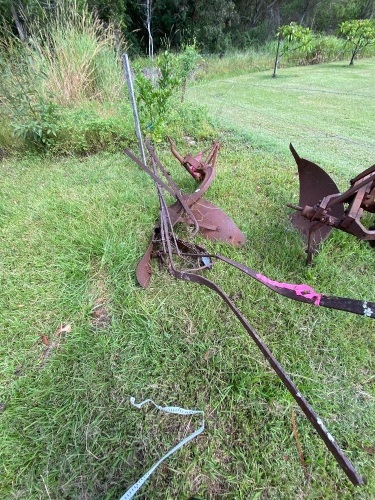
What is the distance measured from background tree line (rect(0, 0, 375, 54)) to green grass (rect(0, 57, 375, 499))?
25.3 feet

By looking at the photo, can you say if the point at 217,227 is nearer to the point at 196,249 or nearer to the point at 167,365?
the point at 196,249

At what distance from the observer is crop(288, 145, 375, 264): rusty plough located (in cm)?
122

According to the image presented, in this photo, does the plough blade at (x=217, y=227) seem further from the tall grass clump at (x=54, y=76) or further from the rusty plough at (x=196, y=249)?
the tall grass clump at (x=54, y=76)

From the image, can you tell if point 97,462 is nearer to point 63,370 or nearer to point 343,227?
point 63,370

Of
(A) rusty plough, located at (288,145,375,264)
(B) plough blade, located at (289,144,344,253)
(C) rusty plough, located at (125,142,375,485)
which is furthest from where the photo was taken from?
(B) plough blade, located at (289,144,344,253)

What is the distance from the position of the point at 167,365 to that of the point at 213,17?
1788 cm

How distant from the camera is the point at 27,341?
1170mm

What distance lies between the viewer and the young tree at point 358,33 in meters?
8.20

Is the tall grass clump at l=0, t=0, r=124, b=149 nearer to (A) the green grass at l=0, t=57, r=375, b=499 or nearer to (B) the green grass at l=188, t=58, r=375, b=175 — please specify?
(A) the green grass at l=0, t=57, r=375, b=499

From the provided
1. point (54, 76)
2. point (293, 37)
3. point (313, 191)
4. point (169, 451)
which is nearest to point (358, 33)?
point (293, 37)

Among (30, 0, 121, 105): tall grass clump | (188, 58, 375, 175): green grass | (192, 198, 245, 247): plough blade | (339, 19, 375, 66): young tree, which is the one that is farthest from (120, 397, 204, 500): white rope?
(339, 19, 375, 66): young tree

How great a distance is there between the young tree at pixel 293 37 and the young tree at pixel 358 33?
3.92 ft

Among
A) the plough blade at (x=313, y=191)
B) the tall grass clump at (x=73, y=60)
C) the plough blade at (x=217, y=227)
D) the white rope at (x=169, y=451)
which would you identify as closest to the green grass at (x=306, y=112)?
the plough blade at (x=313, y=191)

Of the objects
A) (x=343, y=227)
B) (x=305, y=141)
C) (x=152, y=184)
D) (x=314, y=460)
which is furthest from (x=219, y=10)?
(x=314, y=460)
